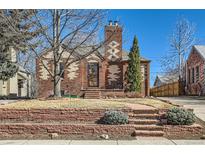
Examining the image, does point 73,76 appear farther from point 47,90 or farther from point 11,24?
point 11,24

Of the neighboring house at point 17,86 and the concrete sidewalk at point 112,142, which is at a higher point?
the neighboring house at point 17,86

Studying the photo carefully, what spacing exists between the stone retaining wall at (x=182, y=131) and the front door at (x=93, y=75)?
14.3 metres

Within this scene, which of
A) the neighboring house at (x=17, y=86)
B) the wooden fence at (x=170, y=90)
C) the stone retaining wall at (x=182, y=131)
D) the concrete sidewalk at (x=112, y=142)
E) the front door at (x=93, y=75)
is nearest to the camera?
the concrete sidewalk at (x=112, y=142)

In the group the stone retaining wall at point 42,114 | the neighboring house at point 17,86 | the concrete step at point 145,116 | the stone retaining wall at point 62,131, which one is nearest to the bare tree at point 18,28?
the stone retaining wall at point 42,114

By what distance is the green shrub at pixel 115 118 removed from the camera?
10516mm

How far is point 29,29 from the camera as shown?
53.7 feet

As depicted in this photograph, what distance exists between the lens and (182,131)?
34.2ft

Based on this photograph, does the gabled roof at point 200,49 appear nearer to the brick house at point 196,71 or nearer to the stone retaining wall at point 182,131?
the brick house at point 196,71

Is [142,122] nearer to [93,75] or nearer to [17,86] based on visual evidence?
[93,75]

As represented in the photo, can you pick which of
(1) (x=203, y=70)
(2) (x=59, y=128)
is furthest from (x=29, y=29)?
(1) (x=203, y=70)

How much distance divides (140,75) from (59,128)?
1363cm

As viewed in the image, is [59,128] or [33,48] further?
[33,48]

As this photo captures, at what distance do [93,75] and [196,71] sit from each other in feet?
29.6
